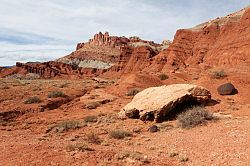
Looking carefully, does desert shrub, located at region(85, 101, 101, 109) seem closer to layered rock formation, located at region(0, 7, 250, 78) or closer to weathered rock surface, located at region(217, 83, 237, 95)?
weathered rock surface, located at region(217, 83, 237, 95)

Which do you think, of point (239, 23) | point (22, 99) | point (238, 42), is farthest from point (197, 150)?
point (239, 23)

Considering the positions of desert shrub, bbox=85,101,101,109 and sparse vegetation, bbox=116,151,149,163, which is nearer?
sparse vegetation, bbox=116,151,149,163

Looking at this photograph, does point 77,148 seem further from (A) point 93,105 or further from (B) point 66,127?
(A) point 93,105

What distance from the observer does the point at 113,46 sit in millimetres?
148750

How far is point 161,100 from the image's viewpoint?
15.2m

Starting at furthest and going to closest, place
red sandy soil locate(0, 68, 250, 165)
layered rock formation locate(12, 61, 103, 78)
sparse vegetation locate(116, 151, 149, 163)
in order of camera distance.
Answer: layered rock formation locate(12, 61, 103, 78), sparse vegetation locate(116, 151, 149, 163), red sandy soil locate(0, 68, 250, 165)

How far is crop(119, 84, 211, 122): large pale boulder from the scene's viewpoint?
14969 mm

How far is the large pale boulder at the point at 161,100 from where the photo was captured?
15.0 metres

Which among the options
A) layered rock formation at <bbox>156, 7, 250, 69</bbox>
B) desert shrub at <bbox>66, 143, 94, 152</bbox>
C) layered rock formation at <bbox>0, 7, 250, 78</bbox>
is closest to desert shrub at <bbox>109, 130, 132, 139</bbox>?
desert shrub at <bbox>66, 143, 94, 152</bbox>

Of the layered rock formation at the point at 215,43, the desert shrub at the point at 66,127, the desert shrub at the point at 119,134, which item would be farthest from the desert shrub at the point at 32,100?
the layered rock formation at the point at 215,43

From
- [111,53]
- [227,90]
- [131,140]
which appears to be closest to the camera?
[131,140]

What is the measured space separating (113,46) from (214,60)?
4142 inches

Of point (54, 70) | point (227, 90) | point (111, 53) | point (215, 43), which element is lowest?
point (54, 70)

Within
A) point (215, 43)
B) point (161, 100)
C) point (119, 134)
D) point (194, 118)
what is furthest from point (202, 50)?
point (119, 134)
